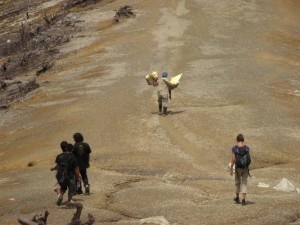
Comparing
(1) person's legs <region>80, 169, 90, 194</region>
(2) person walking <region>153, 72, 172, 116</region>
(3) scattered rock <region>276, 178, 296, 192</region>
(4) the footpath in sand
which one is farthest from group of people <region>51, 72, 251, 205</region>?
(2) person walking <region>153, 72, 172, 116</region>

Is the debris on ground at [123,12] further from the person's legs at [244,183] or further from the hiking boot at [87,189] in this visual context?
the person's legs at [244,183]

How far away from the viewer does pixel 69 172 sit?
18953mm

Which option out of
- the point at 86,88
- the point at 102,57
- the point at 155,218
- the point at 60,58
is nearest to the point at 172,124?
the point at 86,88

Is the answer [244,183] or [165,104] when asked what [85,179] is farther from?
[165,104]

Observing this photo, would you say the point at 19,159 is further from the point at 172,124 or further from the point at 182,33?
the point at 182,33

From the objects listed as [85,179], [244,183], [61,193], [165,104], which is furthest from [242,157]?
[165,104]

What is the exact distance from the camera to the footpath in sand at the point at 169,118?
19.8 metres

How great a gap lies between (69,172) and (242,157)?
14.0 ft

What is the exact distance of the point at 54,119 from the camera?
1337 inches

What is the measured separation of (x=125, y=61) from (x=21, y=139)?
44.4ft

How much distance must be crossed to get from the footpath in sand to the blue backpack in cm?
102

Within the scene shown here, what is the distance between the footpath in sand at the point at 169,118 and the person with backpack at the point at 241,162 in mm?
449

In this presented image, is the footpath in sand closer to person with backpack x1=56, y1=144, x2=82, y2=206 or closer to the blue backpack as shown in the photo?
person with backpack x1=56, y1=144, x2=82, y2=206

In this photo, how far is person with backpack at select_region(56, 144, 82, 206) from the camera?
18.8 m
